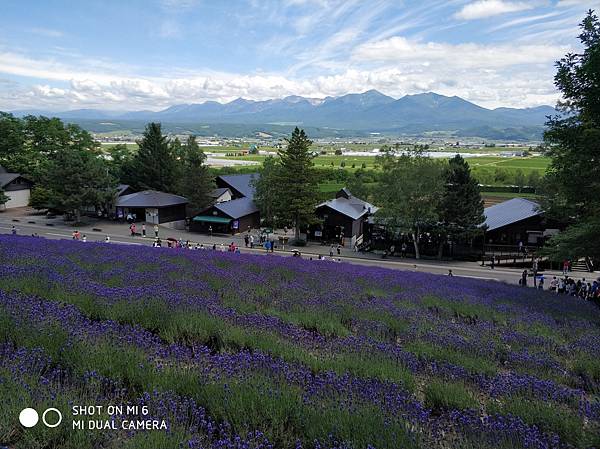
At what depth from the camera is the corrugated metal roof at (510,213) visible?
3838 centimetres

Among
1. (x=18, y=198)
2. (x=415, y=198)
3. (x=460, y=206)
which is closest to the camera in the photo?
(x=460, y=206)

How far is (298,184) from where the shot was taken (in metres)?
41.6

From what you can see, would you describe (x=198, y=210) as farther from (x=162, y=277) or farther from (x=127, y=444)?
(x=127, y=444)

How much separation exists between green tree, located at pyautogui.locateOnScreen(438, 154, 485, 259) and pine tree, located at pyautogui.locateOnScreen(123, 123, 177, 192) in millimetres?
35628

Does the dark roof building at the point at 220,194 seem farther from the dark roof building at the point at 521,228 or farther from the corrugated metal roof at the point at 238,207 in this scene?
the dark roof building at the point at 521,228

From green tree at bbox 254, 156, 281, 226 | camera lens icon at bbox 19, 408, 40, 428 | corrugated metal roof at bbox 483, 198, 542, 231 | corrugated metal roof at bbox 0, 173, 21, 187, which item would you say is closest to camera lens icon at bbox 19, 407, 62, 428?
camera lens icon at bbox 19, 408, 40, 428

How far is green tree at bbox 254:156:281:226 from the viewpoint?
47872 millimetres

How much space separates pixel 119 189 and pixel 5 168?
23.1 m

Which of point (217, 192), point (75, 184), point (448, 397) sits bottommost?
point (217, 192)

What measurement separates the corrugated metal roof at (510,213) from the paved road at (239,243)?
5928 mm

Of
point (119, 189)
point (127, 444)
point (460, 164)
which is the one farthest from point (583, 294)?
point (119, 189)

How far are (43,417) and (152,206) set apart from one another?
4567 centimetres

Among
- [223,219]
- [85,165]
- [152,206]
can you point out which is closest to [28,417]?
[223,219]

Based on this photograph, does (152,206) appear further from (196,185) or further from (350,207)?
(350,207)
